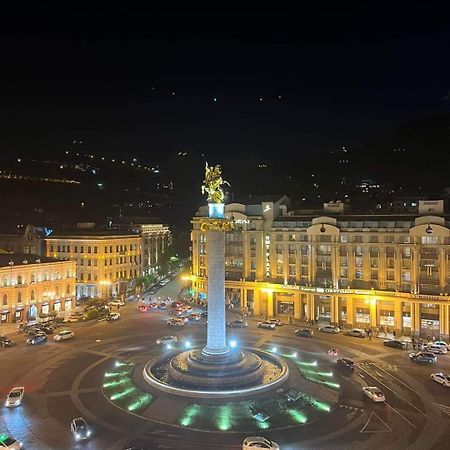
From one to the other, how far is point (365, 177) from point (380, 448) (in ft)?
403

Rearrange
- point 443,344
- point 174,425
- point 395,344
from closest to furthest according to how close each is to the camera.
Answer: point 174,425, point 443,344, point 395,344

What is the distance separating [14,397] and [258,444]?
844 inches

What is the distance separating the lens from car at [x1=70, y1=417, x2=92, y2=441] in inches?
1190

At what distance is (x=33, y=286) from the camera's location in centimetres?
7144

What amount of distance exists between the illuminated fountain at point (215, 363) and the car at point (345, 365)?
6.05 meters

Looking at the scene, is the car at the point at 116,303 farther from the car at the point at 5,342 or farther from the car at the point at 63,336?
the car at the point at 5,342

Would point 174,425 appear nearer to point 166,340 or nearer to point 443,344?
point 166,340

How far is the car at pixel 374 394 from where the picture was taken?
3656 cm

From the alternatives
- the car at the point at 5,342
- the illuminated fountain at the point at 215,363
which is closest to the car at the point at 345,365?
the illuminated fountain at the point at 215,363

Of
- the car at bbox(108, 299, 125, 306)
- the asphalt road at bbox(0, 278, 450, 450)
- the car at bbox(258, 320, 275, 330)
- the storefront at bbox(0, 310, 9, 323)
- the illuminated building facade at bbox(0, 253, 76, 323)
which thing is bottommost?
the asphalt road at bbox(0, 278, 450, 450)

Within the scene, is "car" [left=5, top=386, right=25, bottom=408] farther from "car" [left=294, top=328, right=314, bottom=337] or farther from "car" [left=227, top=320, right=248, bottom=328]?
"car" [left=294, top=328, right=314, bottom=337]

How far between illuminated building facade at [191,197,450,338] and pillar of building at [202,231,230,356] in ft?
99.0

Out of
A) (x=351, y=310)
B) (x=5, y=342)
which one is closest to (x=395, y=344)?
(x=351, y=310)

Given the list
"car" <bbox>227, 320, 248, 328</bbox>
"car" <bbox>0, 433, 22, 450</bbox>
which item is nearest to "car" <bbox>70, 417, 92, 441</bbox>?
"car" <bbox>0, 433, 22, 450</bbox>
